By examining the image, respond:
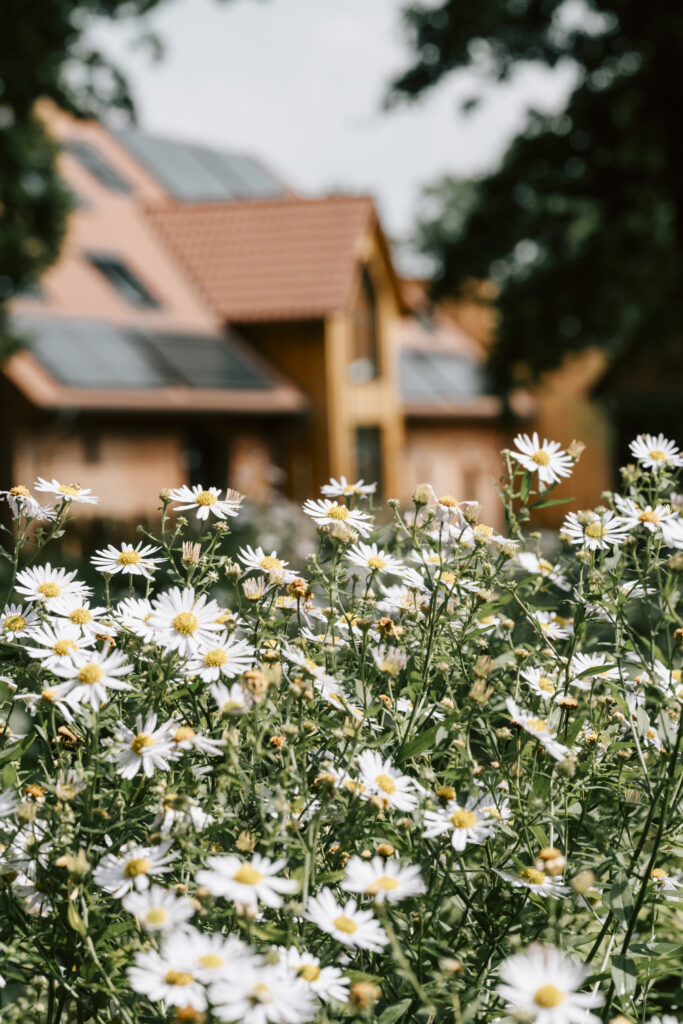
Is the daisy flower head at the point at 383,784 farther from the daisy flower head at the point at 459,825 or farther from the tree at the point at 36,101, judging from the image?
the tree at the point at 36,101

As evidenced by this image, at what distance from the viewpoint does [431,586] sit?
6.10 feet

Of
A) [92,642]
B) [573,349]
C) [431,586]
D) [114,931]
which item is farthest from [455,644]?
[573,349]

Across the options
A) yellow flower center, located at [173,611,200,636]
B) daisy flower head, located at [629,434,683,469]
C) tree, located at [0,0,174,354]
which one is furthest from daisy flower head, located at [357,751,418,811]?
tree, located at [0,0,174,354]

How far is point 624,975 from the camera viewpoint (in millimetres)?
1572

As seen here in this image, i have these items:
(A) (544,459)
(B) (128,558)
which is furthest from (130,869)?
(A) (544,459)

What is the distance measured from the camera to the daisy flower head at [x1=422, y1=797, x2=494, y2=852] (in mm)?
1575

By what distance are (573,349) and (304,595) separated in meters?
16.7

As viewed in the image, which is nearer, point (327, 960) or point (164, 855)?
point (327, 960)

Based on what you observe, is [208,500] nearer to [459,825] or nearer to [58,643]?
[58,643]

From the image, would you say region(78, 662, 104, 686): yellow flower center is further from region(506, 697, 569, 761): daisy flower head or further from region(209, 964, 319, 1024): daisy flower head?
region(506, 697, 569, 761): daisy flower head

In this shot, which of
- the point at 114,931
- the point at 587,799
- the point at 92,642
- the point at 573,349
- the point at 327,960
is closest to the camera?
the point at 327,960

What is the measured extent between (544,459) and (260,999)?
1.22 meters

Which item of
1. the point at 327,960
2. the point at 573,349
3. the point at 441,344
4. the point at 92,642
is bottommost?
the point at 327,960

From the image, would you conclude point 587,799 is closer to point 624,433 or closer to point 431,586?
point 431,586
